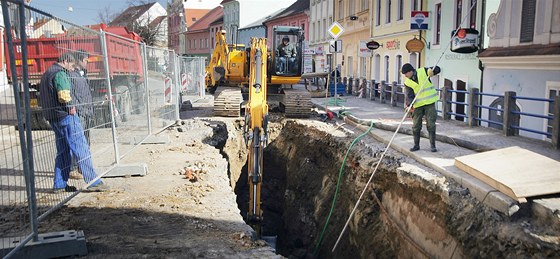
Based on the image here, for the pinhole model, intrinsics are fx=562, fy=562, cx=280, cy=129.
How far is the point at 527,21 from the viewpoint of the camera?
14.0 meters

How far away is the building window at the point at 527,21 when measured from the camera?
13.7m

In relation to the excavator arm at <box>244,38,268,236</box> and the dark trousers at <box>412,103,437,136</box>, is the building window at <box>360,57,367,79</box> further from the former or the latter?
the dark trousers at <box>412,103,437,136</box>

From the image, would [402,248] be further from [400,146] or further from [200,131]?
[200,131]

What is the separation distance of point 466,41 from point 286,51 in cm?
520

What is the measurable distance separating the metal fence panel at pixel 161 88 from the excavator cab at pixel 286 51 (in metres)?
3.59

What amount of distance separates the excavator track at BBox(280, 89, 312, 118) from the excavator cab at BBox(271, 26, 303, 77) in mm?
663

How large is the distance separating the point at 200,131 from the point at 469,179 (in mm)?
7945

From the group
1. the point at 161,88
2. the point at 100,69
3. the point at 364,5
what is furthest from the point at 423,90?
the point at 364,5

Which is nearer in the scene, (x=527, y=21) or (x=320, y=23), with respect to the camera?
(x=527, y=21)

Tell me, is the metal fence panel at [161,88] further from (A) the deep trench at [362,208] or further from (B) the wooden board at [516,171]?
(B) the wooden board at [516,171]

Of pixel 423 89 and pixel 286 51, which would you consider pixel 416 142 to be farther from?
pixel 286 51

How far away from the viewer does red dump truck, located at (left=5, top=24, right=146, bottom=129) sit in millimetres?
6488

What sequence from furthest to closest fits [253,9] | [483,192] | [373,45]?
[253,9] < [373,45] < [483,192]

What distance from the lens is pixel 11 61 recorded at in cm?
460
